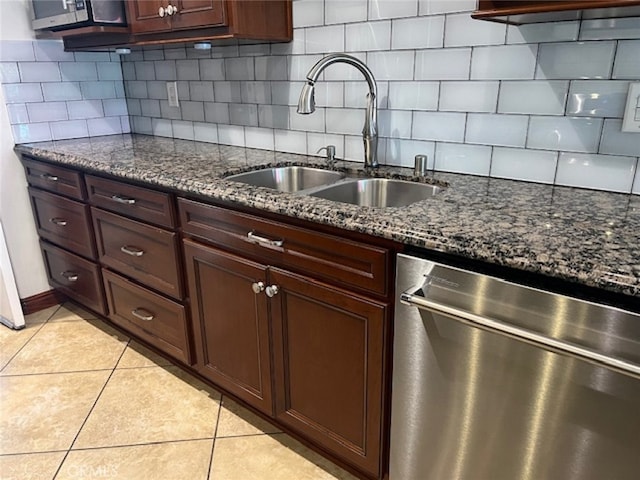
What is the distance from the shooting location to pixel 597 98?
1.34m

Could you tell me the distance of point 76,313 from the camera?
2.71 meters

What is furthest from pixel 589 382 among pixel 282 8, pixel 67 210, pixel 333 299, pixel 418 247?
pixel 67 210

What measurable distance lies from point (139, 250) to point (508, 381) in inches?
58.3

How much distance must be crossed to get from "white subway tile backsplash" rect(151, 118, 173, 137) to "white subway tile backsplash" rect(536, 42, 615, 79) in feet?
6.33

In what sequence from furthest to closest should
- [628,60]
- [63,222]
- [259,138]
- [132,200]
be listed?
[63,222] → [259,138] → [132,200] → [628,60]

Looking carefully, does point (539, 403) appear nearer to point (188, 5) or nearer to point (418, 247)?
point (418, 247)

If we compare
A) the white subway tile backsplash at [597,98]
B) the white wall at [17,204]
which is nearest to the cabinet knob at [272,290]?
the white subway tile backsplash at [597,98]

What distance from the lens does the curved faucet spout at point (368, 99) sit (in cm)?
148

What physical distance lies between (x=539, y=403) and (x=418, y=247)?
1.32 ft

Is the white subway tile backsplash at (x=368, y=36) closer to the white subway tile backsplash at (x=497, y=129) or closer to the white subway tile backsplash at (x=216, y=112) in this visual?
the white subway tile backsplash at (x=497, y=129)

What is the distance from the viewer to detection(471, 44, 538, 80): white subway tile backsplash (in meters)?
1.43

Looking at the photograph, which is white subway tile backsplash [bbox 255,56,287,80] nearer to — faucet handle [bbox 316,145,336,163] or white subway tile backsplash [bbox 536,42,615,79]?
faucet handle [bbox 316,145,336,163]

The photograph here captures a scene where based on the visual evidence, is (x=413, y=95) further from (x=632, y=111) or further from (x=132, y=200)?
(x=132, y=200)

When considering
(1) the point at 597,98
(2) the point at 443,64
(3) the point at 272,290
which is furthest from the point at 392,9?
(3) the point at 272,290
